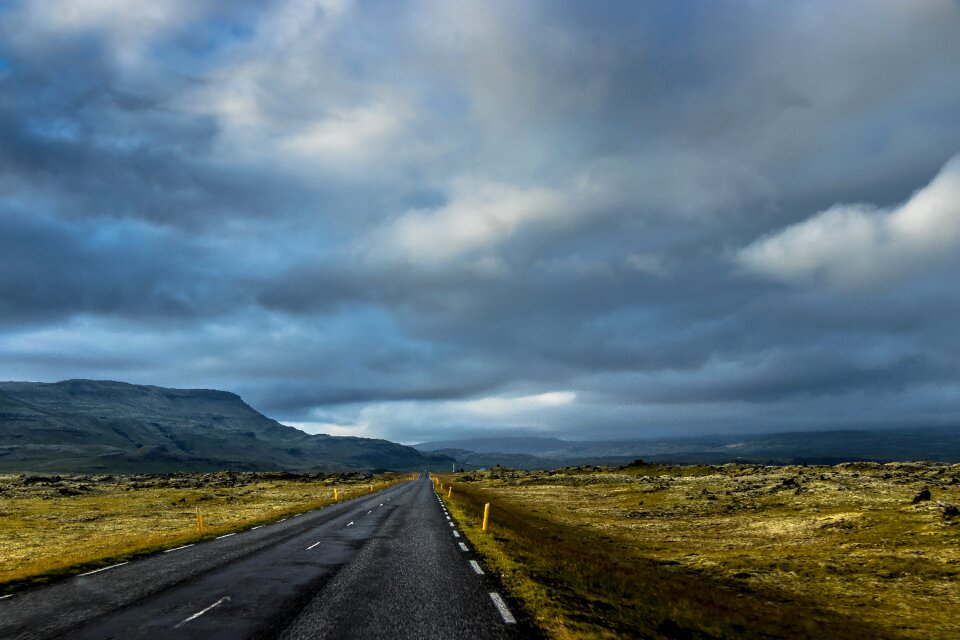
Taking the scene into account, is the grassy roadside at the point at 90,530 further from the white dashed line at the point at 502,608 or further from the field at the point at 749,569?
→ the field at the point at 749,569

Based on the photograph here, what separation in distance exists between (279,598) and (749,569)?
19440 mm

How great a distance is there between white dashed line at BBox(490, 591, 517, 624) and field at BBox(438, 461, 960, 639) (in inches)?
22.2

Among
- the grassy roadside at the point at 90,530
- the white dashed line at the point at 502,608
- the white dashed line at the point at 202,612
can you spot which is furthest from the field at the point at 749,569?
the grassy roadside at the point at 90,530

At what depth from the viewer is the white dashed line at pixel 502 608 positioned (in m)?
12.0

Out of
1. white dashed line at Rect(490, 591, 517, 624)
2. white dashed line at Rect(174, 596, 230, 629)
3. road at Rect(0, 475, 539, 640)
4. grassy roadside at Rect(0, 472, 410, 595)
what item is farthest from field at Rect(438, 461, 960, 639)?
grassy roadside at Rect(0, 472, 410, 595)

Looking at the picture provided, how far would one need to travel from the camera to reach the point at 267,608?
1335 cm

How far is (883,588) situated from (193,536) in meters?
32.0

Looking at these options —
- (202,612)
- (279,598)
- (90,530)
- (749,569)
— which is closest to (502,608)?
(279,598)

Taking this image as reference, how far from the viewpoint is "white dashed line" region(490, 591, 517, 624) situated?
39.2 feet

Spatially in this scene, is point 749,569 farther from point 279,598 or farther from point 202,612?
point 202,612

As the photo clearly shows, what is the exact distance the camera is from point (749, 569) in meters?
24.0

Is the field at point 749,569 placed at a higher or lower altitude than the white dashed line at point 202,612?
lower

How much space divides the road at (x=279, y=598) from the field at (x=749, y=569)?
1.58 metres

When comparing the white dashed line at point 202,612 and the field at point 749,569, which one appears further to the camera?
the field at point 749,569
